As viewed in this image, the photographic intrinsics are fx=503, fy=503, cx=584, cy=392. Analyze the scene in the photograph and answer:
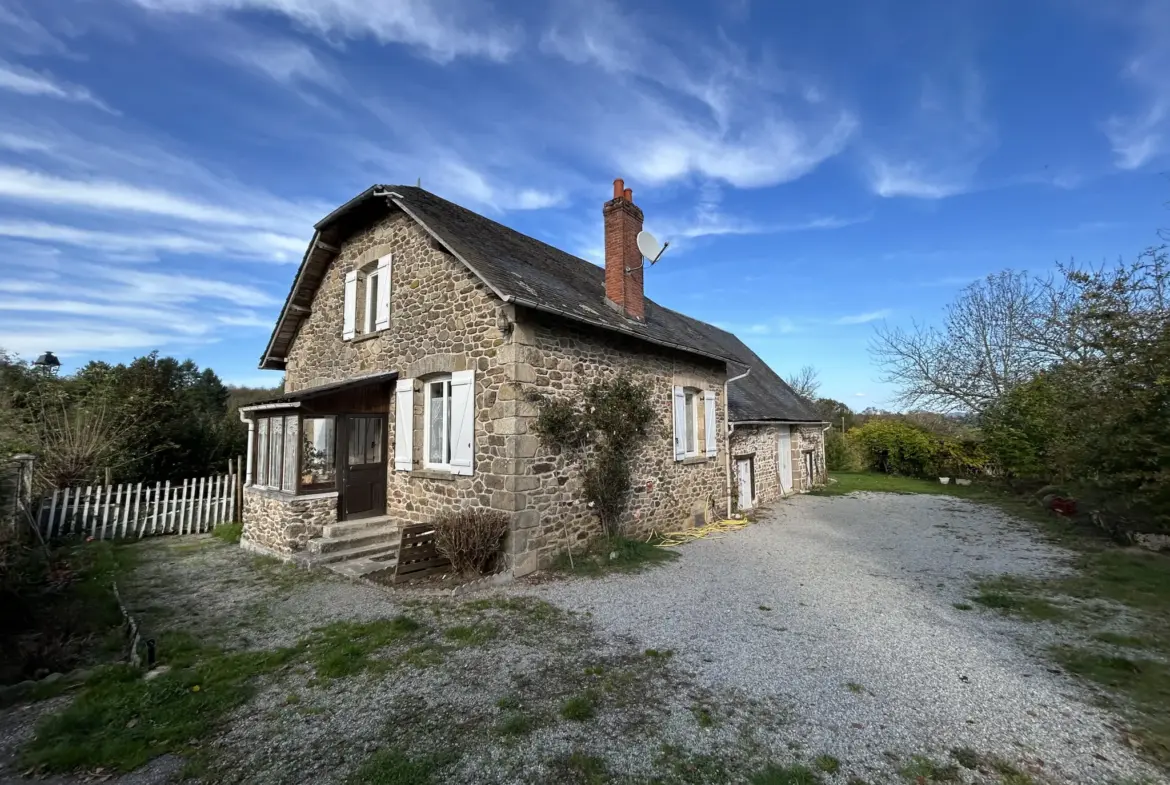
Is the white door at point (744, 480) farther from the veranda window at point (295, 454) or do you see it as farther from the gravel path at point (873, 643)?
the veranda window at point (295, 454)

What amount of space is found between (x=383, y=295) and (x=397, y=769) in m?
7.86

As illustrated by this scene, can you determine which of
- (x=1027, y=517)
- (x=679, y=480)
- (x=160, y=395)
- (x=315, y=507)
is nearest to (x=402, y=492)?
(x=315, y=507)

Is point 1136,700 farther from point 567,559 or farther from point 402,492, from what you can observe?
→ point 402,492

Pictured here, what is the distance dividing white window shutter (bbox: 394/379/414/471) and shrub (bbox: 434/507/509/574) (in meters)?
1.89

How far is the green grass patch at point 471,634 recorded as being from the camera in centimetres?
478

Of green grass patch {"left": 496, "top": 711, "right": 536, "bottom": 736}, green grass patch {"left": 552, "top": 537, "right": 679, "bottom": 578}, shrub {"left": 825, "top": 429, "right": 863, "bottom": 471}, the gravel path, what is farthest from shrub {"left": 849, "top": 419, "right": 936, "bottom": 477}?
green grass patch {"left": 496, "top": 711, "right": 536, "bottom": 736}

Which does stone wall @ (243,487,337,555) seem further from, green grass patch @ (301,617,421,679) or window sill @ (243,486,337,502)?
green grass patch @ (301,617,421,679)

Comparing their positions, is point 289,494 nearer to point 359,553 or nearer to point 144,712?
point 359,553

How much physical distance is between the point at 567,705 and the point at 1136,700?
411 centimetres

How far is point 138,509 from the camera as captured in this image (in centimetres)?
970

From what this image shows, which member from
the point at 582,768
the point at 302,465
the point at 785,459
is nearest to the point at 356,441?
the point at 302,465

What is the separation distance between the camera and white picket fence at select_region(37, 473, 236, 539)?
8984 mm

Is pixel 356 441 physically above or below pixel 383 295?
below

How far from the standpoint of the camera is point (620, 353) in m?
8.98
